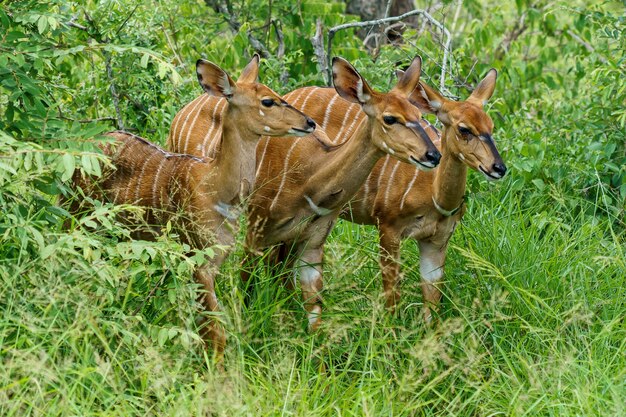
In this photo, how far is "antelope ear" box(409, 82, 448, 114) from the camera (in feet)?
15.6

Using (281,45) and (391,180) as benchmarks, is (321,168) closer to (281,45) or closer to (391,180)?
(391,180)

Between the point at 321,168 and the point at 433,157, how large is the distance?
22.4 inches

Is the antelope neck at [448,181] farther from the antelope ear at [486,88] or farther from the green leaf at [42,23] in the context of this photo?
the green leaf at [42,23]

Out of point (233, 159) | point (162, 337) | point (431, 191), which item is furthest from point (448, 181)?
point (162, 337)

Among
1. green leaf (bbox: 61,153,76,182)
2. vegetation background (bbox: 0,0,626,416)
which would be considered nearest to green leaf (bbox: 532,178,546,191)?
vegetation background (bbox: 0,0,626,416)

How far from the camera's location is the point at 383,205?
195 inches

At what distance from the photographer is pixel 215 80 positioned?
458cm

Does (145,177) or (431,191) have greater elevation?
(145,177)

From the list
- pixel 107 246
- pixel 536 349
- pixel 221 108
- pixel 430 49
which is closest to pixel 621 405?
pixel 536 349

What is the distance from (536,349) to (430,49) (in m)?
3.03

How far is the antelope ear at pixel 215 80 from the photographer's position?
15.0ft

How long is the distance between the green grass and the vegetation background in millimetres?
12

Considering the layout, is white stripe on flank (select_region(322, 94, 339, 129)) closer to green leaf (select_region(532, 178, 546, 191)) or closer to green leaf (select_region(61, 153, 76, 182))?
green leaf (select_region(532, 178, 546, 191))

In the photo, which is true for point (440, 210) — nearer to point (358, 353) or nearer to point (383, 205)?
point (383, 205)
